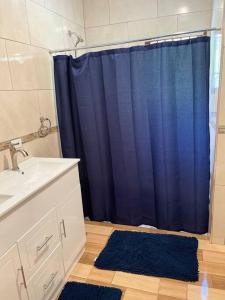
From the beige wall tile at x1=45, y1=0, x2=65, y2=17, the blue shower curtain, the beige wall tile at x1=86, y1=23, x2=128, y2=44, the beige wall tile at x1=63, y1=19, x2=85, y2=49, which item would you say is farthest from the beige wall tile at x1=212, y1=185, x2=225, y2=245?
the beige wall tile at x1=45, y1=0, x2=65, y2=17

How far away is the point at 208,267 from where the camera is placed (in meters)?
1.76

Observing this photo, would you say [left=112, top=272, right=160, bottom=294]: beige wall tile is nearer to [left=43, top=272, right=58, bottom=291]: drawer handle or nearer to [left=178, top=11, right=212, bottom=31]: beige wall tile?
[left=43, top=272, right=58, bottom=291]: drawer handle

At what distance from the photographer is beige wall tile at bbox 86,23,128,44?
257cm

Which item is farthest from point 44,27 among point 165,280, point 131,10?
point 165,280

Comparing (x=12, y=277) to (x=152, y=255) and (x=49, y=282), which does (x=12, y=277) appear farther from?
(x=152, y=255)

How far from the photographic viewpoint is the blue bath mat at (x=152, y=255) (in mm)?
1735

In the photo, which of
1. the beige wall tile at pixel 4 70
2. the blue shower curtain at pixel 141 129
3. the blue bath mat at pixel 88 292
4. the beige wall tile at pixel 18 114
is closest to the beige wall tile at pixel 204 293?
the blue bath mat at pixel 88 292

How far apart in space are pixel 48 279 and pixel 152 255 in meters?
0.85

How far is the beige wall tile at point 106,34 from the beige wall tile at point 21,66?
3.48 feet

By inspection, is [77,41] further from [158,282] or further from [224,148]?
[158,282]

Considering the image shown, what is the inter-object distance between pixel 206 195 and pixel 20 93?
1.75 m

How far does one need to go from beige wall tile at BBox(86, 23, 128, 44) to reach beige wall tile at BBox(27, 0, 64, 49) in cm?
52

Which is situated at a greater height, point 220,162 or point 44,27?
point 44,27

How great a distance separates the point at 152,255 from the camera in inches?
74.2
